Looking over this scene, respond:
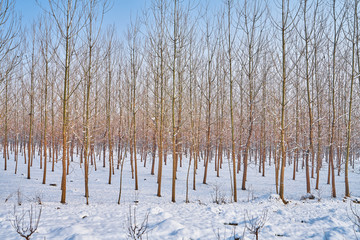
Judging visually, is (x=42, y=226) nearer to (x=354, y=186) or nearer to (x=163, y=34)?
(x=163, y=34)

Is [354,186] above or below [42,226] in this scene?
below

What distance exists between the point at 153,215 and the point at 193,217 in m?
1.13

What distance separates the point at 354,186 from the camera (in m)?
14.1

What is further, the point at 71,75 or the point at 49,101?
the point at 49,101

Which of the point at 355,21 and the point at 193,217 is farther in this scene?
the point at 355,21

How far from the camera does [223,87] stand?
14805 mm

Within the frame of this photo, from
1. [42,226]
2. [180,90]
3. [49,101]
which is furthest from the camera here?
[49,101]

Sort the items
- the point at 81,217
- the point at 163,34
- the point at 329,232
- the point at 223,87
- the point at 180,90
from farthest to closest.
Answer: the point at 223,87 < the point at 180,90 < the point at 163,34 < the point at 81,217 < the point at 329,232

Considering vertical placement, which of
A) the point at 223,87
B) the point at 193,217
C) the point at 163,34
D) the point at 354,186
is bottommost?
the point at 354,186

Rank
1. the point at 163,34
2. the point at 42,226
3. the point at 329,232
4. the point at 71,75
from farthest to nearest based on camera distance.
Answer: the point at 163,34
the point at 71,75
the point at 42,226
the point at 329,232

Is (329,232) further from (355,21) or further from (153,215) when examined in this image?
(355,21)

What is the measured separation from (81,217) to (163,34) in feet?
26.5

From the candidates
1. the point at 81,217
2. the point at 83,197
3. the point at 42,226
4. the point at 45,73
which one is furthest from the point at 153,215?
the point at 45,73

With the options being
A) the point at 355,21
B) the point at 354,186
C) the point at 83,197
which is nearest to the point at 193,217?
the point at 83,197
